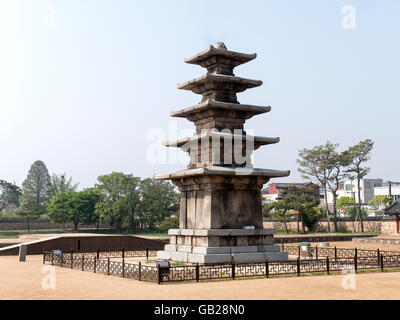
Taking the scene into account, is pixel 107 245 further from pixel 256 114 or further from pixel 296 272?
pixel 296 272

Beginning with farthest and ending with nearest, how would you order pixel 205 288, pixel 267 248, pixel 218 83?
pixel 218 83, pixel 267 248, pixel 205 288

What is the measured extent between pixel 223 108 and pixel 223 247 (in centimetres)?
757

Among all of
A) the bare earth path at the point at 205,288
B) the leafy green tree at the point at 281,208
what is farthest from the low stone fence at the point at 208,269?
the leafy green tree at the point at 281,208

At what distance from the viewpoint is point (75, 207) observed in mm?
82875

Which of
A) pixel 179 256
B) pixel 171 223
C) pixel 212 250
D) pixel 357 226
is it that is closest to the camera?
pixel 212 250

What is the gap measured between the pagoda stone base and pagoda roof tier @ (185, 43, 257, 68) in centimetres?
986

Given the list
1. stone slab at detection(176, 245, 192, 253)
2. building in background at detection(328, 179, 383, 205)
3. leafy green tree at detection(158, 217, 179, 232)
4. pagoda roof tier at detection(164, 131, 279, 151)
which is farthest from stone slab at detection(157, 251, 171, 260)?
building in background at detection(328, 179, 383, 205)

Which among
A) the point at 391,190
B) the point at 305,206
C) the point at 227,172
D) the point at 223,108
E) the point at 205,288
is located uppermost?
the point at 391,190

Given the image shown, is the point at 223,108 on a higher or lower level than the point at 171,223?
higher

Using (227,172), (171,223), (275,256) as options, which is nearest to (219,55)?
(227,172)

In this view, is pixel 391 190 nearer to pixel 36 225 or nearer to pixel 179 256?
pixel 36 225

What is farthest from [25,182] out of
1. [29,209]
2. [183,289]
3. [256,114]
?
[183,289]

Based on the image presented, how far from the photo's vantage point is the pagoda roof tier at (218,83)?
1042 inches

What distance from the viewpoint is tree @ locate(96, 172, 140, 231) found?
7981cm
